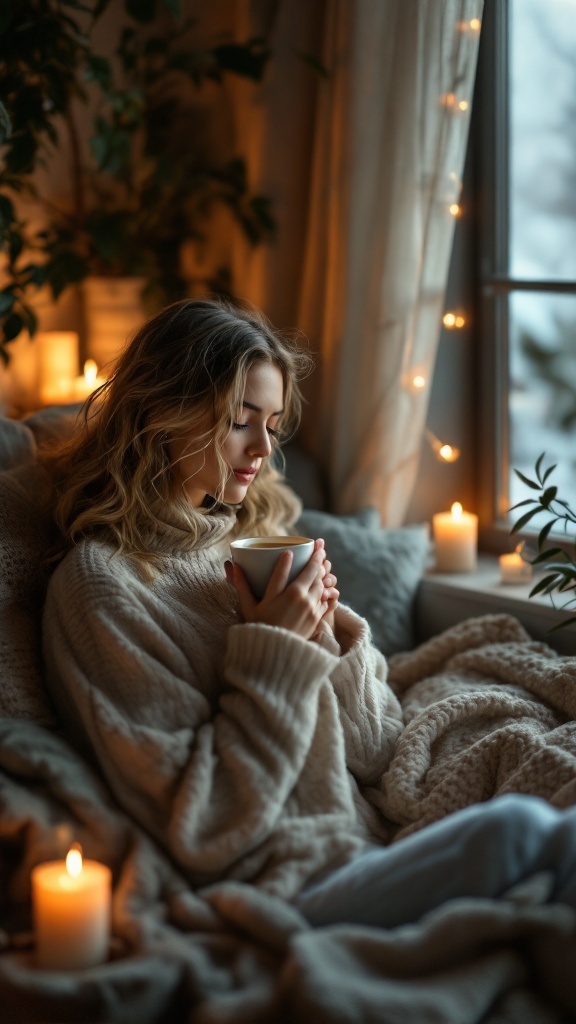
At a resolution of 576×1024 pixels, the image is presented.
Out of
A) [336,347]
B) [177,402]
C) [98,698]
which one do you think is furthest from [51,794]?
[336,347]

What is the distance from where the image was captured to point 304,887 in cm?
134

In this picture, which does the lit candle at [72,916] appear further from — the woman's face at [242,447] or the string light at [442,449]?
the string light at [442,449]

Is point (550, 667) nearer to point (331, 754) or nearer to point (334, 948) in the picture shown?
point (331, 754)

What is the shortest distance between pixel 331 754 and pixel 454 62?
1.40 m

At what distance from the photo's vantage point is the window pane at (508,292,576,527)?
2250 millimetres

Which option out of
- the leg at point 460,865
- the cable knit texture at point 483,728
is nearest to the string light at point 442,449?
the cable knit texture at point 483,728

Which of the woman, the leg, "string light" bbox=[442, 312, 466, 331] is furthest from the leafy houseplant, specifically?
the leg

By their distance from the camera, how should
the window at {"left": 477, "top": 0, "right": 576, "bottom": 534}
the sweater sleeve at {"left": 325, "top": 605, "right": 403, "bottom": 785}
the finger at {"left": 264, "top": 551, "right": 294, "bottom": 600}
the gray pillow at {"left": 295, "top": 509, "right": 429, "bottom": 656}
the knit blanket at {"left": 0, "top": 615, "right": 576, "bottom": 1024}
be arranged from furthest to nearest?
the window at {"left": 477, "top": 0, "right": 576, "bottom": 534}, the gray pillow at {"left": 295, "top": 509, "right": 429, "bottom": 656}, the sweater sleeve at {"left": 325, "top": 605, "right": 403, "bottom": 785}, the finger at {"left": 264, "top": 551, "right": 294, "bottom": 600}, the knit blanket at {"left": 0, "top": 615, "right": 576, "bottom": 1024}

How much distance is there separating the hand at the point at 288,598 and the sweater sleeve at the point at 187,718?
0.04m

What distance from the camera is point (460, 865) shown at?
48.1 inches

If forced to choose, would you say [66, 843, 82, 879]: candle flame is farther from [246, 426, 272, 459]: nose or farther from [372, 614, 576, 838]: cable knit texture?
[246, 426, 272, 459]: nose

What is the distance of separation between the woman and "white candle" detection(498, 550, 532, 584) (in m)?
0.50

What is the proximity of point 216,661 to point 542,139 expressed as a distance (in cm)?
139

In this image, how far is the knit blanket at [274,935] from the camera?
1125mm
